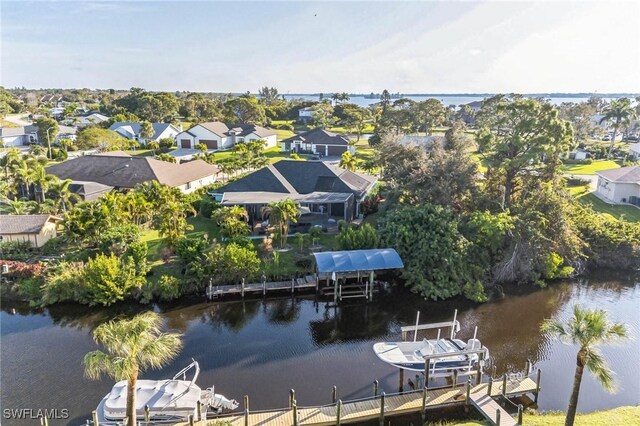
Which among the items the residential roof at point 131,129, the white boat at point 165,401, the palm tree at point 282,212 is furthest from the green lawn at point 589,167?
the residential roof at point 131,129

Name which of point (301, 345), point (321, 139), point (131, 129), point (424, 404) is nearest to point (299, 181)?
point (301, 345)

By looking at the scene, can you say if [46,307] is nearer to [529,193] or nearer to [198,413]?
[198,413]

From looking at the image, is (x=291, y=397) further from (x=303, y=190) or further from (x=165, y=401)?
(x=303, y=190)

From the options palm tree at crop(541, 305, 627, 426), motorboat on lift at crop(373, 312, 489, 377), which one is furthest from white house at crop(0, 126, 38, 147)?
palm tree at crop(541, 305, 627, 426)

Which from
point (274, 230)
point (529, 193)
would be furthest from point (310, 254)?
point (529, 193)

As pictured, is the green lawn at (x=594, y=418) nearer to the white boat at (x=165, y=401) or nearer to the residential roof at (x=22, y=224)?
the white boat at (x=165, y=401)

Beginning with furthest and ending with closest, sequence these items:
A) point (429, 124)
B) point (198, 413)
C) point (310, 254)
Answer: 1. point (429, 124)
2. point (310, 254)
3. point (198, 413)

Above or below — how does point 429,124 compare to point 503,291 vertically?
above
